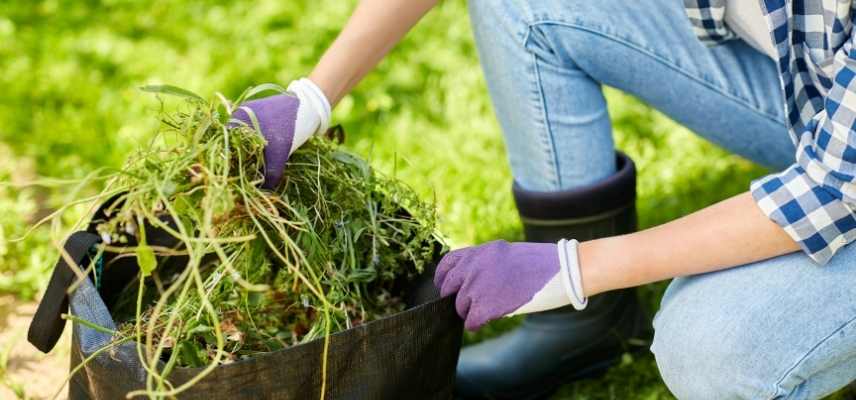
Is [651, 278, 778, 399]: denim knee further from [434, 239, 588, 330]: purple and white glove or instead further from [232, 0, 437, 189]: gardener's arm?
[232, 0, 437, 189]: gardener's arm

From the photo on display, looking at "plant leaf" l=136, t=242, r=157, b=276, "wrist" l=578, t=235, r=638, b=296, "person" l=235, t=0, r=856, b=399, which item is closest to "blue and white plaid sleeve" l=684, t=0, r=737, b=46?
"person" l=235, t=0, r=856, b=399

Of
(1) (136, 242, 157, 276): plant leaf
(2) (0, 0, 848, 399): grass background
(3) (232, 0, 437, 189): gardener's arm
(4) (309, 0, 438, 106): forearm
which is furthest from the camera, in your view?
(2) (0, 0, 848, 399): grass background

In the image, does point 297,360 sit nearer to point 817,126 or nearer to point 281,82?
point 817,126

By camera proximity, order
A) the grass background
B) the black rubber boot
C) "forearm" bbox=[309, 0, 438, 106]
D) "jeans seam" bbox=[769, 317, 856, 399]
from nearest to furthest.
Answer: "jeans seam" bbox=[769, 317, 856, 399] < "forearm" bbox=[309, 0, 438, 106] < the black rubber boot < the grass background

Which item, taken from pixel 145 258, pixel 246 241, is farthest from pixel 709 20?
pixel 145 258

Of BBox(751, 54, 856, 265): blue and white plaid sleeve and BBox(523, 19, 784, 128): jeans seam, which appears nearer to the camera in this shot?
BBox(751, 54, 856, 265): blue and white plaid sleeve

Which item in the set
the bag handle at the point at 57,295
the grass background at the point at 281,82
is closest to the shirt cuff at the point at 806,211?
the grass background at the point at 281,82

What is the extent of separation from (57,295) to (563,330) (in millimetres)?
774

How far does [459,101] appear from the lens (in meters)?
2.48

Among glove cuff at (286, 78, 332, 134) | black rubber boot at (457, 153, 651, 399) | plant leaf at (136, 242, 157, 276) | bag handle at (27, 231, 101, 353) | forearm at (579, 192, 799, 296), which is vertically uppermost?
plant leaf at (136, 242, 157, 276)

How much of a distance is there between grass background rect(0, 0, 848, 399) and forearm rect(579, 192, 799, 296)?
19.0 inches

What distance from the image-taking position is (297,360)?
3.57 ft

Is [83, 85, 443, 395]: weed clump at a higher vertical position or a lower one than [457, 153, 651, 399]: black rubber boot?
higher

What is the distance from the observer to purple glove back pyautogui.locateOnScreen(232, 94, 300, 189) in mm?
1233
